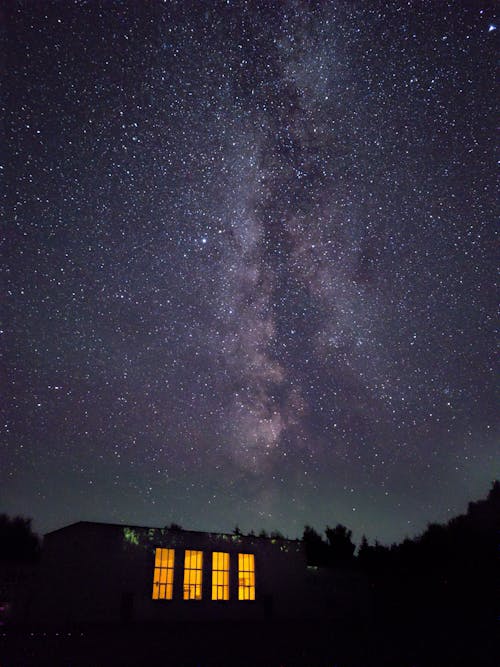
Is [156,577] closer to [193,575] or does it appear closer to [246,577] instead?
[193,575]

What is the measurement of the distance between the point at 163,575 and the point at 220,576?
2.32 meters

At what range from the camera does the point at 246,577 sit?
1839cm

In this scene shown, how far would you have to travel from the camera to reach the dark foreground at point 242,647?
11445 mm

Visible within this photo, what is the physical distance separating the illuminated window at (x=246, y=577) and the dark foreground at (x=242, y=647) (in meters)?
3.26

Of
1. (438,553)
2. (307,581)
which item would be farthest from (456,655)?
(438,553)

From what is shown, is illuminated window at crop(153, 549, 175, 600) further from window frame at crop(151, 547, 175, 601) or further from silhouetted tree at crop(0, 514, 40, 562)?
silhouetted tree at crop(0, 514, 40, 562)

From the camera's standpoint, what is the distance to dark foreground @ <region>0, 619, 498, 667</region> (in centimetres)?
1145

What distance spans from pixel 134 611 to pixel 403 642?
9017 millimetres


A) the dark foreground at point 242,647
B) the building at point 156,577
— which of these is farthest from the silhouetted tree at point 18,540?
the dark foreground at point 242,647

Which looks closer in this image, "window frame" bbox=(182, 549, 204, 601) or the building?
the building

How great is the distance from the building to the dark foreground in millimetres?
2780

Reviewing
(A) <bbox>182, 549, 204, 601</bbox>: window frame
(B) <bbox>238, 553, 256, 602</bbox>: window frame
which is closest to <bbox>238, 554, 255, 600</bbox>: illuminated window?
(B) <bbox>238, 553, 256, 602</bbox>: window frame

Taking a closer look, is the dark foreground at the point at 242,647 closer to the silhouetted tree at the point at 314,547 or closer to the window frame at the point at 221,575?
the window frame at the point at 221,575

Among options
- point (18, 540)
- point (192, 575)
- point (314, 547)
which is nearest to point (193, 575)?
point (192, 575)
